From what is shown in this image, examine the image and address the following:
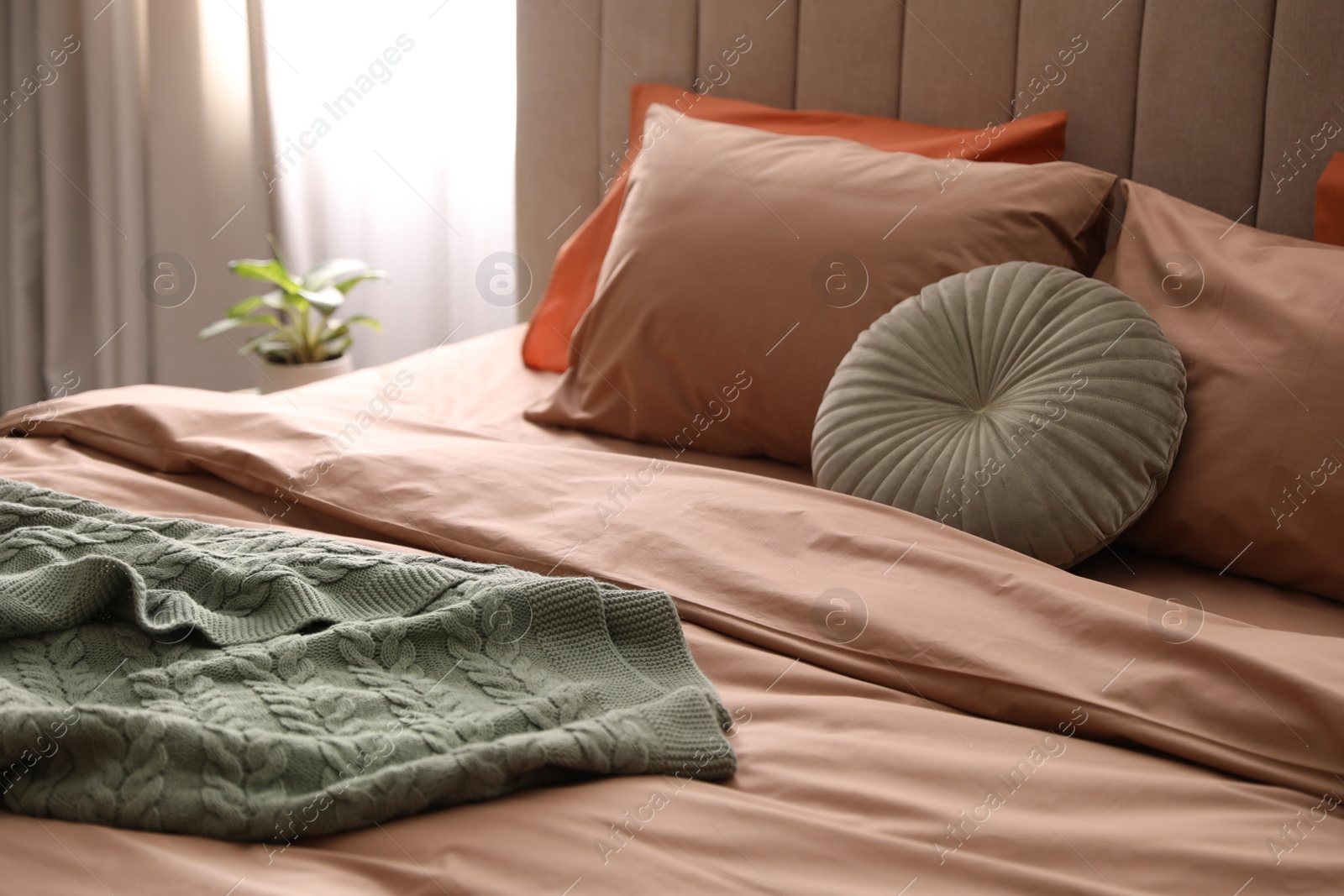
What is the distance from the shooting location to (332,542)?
1.01 meters

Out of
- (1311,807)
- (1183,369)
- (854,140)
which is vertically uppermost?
(854,140)

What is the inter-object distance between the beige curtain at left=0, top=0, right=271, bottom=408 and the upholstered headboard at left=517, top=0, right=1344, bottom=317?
1.04 metres

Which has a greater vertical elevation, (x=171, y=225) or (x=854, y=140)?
(x=854, y=140)

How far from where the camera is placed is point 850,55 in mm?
1694

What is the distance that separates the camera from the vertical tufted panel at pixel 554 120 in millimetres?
1912

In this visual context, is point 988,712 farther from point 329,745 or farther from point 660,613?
point 329,745

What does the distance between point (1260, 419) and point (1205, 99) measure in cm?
62

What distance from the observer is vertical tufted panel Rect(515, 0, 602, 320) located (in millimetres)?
1912

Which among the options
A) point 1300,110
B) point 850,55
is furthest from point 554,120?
point 1300,110

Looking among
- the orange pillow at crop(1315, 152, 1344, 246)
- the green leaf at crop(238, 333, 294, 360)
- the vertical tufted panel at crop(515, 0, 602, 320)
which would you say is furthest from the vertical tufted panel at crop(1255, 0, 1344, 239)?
the green leaf at crop(238, 333, 294, 360)

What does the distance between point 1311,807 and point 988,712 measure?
0.22 m

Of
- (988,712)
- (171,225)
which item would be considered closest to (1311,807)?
(988,712)

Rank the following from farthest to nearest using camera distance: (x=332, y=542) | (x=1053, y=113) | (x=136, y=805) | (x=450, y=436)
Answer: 1. (x=1053, y=113)
2. (x=450, y=436)
3. (x=332, y=542)
4. (x=136, y=805)

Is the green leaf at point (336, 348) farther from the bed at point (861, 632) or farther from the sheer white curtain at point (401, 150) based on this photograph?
the bed at point (861, 632)
